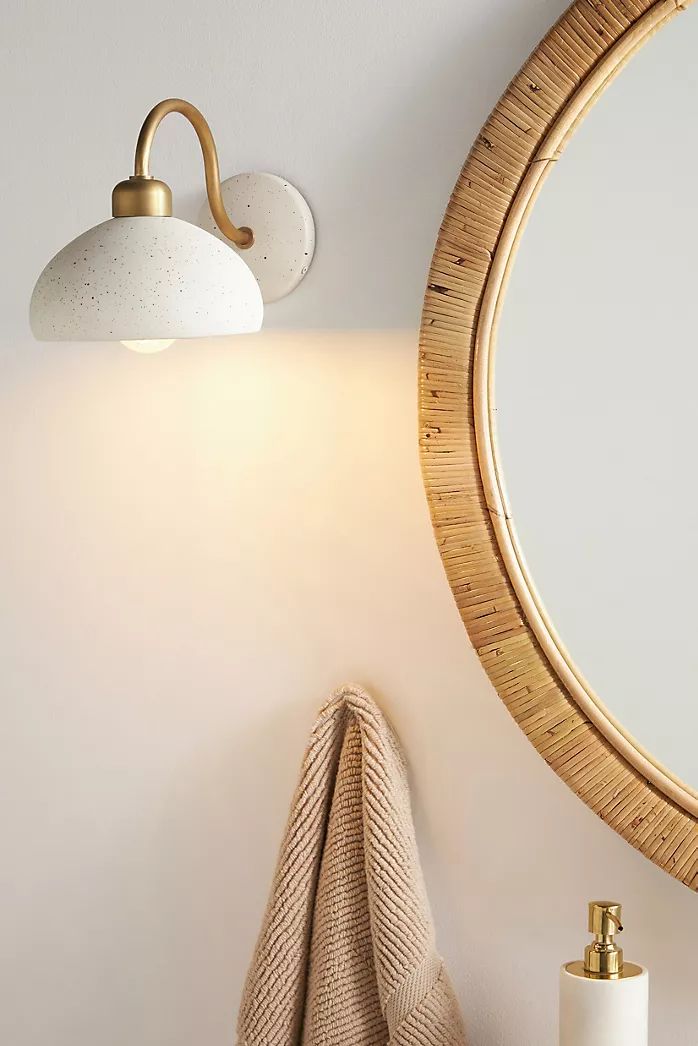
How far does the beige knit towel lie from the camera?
0.88m

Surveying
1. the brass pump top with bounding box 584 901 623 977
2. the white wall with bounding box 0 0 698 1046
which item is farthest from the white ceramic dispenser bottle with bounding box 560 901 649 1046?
the white wall with bounding box 0 0 698 1046

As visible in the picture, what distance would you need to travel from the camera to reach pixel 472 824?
3.09ft

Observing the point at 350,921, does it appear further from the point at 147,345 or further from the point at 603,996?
the point at 147,345

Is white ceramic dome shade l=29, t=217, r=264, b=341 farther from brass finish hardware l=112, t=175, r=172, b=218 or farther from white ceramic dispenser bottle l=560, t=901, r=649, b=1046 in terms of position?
white ceramic dispenser bottle l=560, t=901, r=649, b=1046

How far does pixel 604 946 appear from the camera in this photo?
0.77 m

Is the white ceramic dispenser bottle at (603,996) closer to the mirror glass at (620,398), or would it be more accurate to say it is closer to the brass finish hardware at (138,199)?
the mirror glass at (620,398)

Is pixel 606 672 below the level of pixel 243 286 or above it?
below

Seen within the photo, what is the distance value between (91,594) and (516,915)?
0.48m

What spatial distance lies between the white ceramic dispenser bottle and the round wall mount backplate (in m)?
0.57

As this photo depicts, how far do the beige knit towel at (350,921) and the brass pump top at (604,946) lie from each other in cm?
17

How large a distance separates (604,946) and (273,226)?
2.07 ft

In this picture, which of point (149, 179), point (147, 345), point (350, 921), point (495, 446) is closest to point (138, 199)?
point (149, 179)

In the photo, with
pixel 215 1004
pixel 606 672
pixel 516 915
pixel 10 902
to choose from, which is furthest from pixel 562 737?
pixel 10 902

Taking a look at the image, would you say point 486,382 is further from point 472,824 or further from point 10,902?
point 10,902
